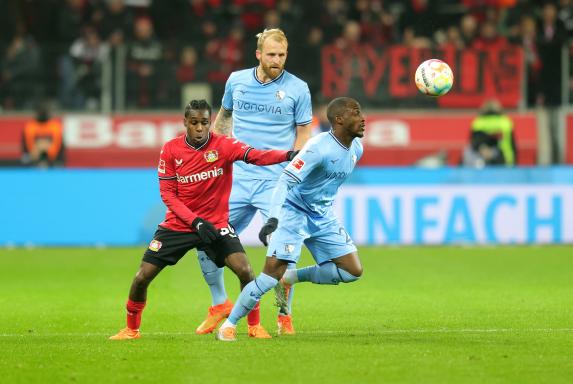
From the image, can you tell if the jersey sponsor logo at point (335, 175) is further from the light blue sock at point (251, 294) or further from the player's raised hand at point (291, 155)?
the light blue sock at point (251, 294)

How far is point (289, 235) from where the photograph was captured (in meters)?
8.96

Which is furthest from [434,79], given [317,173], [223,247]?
[223,247]

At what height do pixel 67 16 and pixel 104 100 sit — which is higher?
pixel 67 16

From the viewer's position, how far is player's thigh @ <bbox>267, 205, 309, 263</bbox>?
8898 mm

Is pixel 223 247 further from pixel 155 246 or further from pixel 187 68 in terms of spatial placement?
pixel 187 68

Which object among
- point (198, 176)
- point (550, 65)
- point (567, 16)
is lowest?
point (198, 176)

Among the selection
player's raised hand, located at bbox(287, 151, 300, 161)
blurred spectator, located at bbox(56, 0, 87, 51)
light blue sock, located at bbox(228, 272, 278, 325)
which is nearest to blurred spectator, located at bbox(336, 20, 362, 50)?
blurred spectator, located at bbox(56, 0, 87, 51)

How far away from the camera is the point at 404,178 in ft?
58.4

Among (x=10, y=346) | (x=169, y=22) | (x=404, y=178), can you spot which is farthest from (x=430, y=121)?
(x=10, y=346)

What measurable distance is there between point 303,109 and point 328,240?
3.94 feet

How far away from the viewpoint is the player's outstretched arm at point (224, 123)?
9.96 m

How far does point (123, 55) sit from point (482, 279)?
29.0ft

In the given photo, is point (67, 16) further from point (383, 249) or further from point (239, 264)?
point (239, 264)

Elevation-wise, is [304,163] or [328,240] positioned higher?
[304,163]
